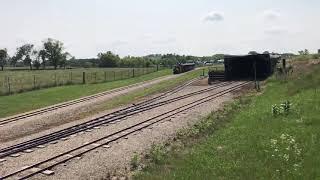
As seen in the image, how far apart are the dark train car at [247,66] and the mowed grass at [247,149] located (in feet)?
111

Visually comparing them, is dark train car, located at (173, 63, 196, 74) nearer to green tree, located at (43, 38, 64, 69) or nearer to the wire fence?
the wire fence

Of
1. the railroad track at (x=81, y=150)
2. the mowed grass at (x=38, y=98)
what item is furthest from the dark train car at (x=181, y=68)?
the railroad track at (x=81, y=150)

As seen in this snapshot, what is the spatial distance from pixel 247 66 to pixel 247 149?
44754 millimetres

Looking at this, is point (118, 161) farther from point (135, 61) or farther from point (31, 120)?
point (135, 61)

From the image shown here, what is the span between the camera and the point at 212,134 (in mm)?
20141

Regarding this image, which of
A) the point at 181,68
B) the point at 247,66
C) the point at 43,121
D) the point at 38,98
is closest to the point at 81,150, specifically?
the point at 43,121

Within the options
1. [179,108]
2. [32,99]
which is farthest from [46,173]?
[32,99]

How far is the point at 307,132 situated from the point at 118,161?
6266 millimetres

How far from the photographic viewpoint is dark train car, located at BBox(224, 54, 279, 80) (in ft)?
190

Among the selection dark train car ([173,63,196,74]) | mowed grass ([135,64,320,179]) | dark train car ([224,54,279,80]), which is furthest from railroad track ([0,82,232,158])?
dark train car ([173,63,196,74])

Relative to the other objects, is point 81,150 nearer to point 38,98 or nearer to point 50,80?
point 38,98

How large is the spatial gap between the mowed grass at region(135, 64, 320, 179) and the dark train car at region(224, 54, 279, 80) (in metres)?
33.9

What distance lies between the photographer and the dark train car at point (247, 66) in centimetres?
5802

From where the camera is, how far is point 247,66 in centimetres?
5947
